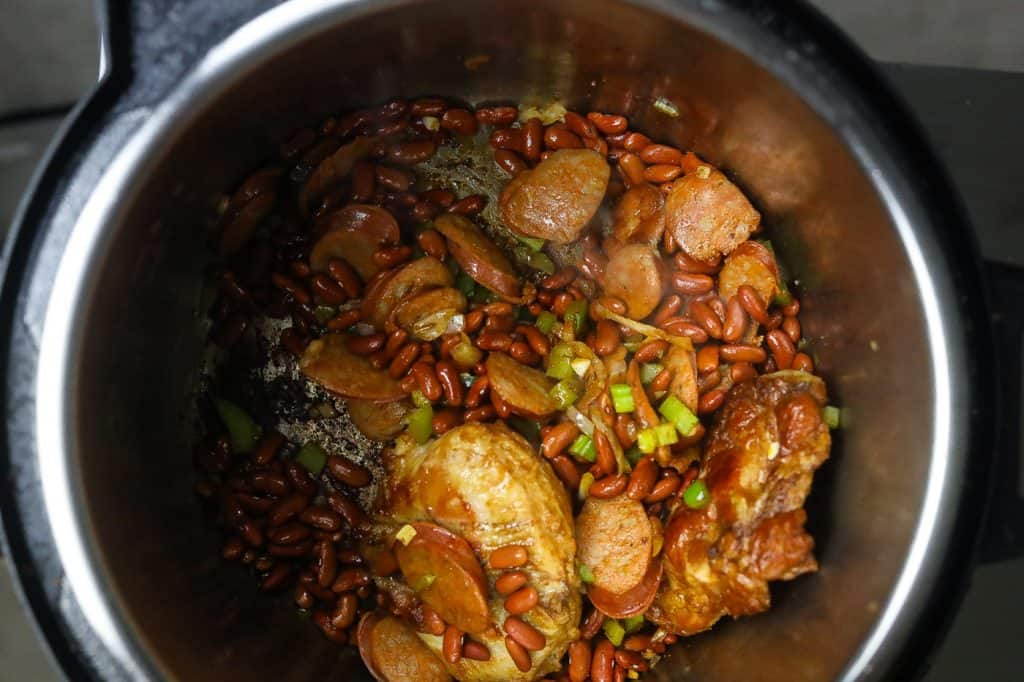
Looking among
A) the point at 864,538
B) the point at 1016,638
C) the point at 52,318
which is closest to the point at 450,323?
the point at 52,318

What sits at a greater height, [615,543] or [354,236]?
[354,236]

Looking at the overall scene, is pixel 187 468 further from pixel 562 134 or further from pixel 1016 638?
pixel 1016 638

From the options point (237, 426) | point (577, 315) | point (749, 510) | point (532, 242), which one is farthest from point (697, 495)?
point (237, 426)

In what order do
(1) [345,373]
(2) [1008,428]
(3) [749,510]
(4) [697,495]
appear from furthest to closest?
(2) [1008,428]
(1) [345,373]
(4) [697,495]
(3) [749,510]

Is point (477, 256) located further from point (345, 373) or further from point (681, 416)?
point (681, 416)

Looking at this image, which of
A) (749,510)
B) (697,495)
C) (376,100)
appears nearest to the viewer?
(749,510)

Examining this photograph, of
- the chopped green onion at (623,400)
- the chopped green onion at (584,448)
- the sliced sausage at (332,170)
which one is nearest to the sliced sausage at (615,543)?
the chopped green onion at (584,448)

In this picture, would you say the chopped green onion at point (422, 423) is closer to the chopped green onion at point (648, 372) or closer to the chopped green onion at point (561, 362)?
the chopped green onion at point (561, 362)
